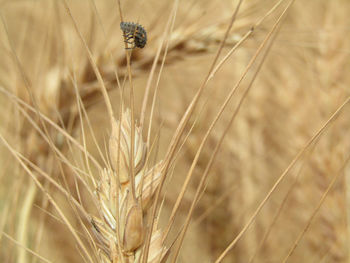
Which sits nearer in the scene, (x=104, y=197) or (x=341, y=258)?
(x=104, y=197)

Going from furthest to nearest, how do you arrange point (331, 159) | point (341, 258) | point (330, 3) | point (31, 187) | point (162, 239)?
point (330, 3), point (331, 159), point (341, 258), point (31, 187), point (162, 239)

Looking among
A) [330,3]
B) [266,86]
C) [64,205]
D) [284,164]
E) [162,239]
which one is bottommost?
[162,239]

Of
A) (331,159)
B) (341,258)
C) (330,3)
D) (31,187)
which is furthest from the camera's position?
(330,3)

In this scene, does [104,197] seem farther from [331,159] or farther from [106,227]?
[331,159]

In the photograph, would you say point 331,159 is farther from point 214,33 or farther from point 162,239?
point 162,239

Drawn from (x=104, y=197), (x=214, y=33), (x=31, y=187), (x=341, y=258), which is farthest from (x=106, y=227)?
(x=341, y=258)

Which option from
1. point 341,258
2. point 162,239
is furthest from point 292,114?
point 162,239

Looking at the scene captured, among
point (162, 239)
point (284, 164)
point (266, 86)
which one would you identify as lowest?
point (162, 239)

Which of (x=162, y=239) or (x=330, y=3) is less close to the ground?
(x=330, y=3)

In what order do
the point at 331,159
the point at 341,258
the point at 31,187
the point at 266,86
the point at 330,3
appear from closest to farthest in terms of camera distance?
the point at 31,187, the point at 341,258, the point at 331,159, the point at 330,3, the point at 266,86
